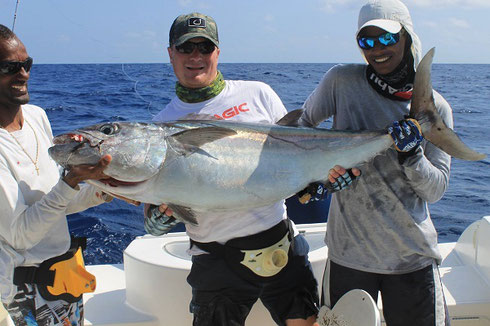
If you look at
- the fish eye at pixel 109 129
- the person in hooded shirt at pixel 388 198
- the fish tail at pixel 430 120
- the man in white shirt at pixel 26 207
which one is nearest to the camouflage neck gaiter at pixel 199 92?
the fish eye at pixel 109 129

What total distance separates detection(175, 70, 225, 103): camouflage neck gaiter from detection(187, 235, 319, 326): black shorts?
89 centimetres

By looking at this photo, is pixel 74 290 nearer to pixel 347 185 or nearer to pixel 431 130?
pixel 347 185

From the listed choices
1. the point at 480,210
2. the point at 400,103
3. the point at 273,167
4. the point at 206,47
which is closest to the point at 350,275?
the point at 273,167

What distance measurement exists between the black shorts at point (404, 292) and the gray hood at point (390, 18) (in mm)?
1174

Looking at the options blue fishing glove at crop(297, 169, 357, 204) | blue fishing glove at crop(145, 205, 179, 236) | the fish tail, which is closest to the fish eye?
blue fishing glove at crop(145, 205, 179, 236)

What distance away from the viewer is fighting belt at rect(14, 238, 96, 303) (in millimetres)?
2381

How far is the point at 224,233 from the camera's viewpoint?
2.48 m

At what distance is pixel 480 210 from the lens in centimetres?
751

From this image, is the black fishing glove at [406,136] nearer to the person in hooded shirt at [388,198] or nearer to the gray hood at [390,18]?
the person in hooded shirt at [388,198]

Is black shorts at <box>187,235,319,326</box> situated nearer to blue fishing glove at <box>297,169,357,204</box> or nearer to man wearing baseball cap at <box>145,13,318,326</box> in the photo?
man wearing baseball cap at <box>145,13,318,326</box>

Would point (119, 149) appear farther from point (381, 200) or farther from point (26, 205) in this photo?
point (381, 200)

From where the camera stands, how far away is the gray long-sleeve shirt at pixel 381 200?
2.45 meters

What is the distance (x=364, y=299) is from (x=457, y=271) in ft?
5.90

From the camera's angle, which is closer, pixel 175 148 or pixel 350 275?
pixel 175 148
